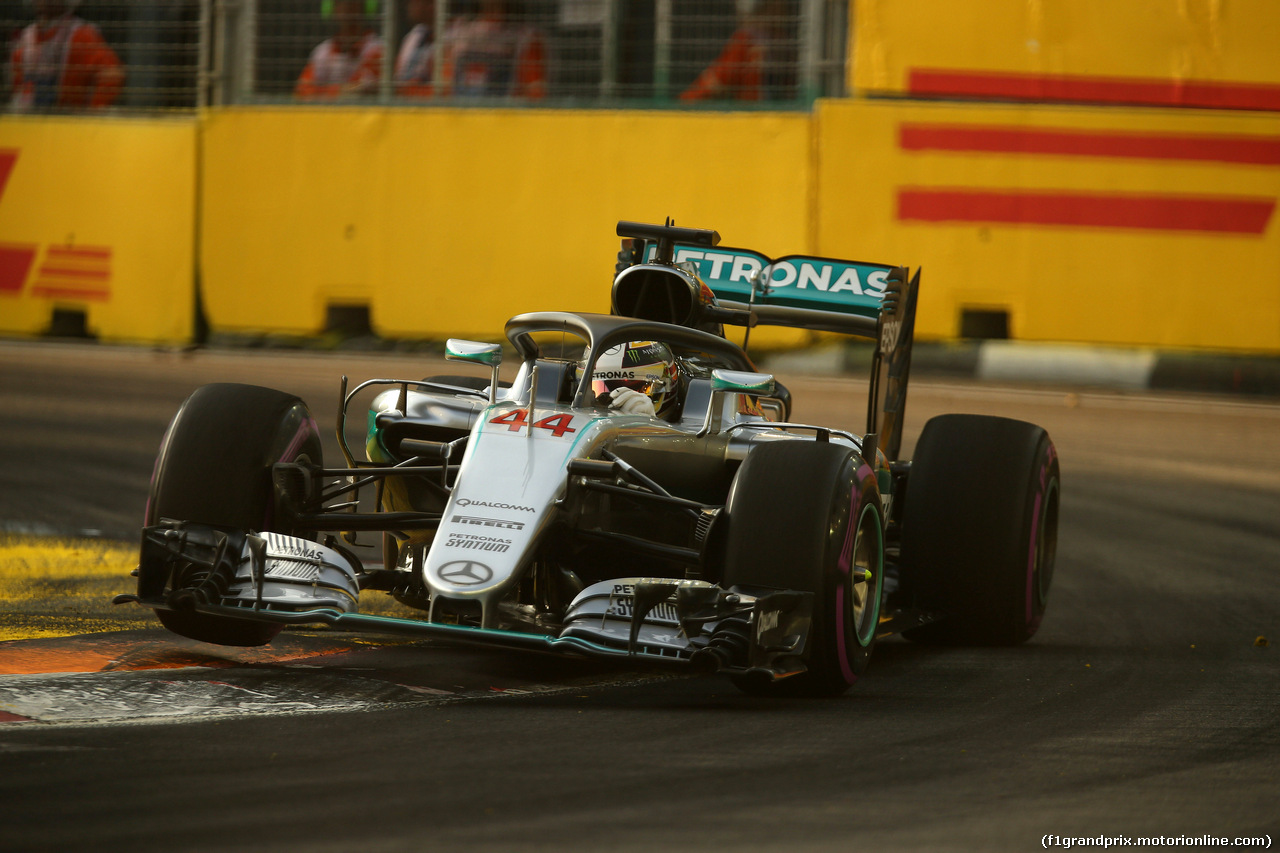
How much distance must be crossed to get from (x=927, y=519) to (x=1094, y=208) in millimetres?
7123

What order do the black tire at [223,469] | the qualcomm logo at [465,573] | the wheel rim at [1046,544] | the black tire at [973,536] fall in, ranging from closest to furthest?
the qualcomm logo at [465,573], the black tire at [223,469], the black tire at [973,536], the wheel rim at [1046,544]

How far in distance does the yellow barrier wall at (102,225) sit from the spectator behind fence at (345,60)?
3.77 ft

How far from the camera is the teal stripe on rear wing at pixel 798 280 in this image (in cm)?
738

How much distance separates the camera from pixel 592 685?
5.48 meters

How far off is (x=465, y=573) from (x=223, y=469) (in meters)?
1.07

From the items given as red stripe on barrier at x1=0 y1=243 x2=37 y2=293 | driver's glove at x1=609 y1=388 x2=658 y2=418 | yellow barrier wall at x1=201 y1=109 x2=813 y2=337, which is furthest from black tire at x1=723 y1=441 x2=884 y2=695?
red stripe on barrier at x1=0 y1=243 x2=37 y2=293

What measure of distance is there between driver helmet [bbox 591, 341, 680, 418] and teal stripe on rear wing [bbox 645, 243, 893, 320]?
117cm

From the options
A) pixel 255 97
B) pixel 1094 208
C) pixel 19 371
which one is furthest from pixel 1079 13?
pixel 19 371

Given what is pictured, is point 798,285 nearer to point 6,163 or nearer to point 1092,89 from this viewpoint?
point 1092,89

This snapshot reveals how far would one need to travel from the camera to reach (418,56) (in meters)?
14.6

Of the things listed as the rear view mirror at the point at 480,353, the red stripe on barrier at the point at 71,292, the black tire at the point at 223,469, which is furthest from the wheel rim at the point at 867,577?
the red stripe on barrier at the point at 71,292

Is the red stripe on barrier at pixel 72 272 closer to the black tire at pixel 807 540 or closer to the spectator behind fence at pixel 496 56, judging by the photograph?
the spectator behind fence at pixel 496 56

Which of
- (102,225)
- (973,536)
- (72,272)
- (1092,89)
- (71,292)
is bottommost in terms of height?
(973,536)

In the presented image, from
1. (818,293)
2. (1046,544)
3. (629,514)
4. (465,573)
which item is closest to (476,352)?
(629,514)
